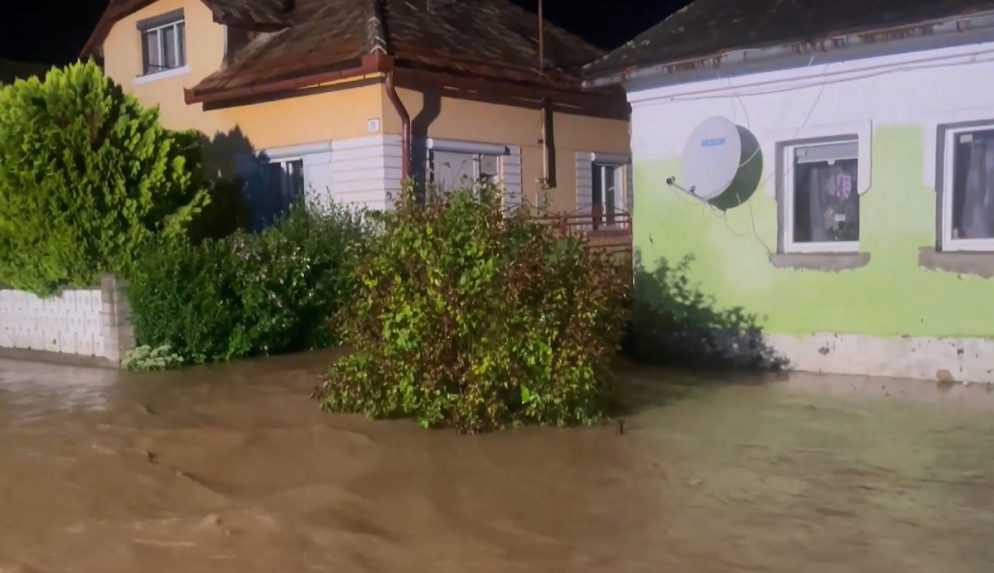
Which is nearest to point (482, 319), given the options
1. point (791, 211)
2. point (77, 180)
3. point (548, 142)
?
point (791, 211)

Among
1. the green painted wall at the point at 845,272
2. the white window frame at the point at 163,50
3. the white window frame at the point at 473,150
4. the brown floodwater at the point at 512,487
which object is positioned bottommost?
the brown floodwater at the point at 512,487

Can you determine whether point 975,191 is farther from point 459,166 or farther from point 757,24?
point 459,166

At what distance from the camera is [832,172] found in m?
10.2

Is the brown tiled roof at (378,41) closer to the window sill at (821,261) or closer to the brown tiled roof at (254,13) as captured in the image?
the brown tiled roof at (254,13)

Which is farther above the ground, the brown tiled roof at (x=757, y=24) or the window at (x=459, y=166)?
the brown tiled roof at (x=757, y=24)

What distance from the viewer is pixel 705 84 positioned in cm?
1062

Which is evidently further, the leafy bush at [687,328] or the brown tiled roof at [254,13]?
the brown tiled roof at [254,13]

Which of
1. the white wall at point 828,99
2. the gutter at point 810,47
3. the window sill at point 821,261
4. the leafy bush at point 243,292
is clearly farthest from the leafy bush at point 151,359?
the window sill at point 821,261

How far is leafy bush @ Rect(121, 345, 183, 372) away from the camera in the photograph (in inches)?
431

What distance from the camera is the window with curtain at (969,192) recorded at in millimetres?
9203

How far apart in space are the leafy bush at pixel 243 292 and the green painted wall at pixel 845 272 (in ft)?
12.0

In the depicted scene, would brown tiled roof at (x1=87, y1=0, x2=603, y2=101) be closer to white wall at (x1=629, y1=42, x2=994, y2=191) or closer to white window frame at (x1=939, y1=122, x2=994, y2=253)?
white wall at (x1=629, y1=42, x2=994, y2=191)

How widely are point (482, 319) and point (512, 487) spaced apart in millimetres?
1617

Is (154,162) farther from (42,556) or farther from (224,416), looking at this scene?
(42,556)
